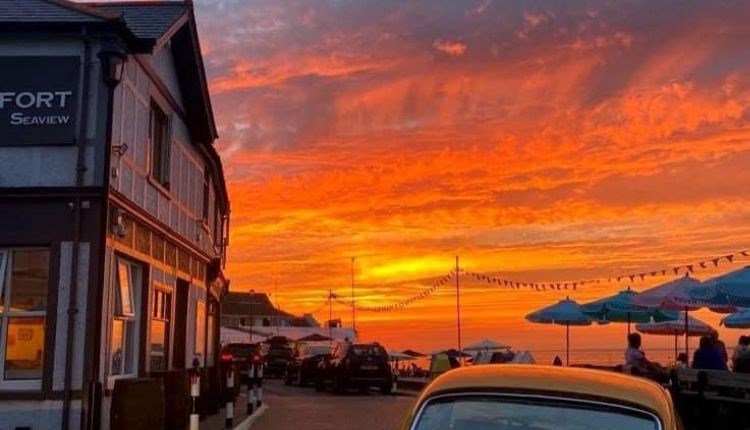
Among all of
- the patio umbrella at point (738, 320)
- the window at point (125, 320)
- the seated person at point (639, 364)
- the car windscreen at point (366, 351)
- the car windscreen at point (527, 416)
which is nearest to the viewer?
the car windscreen at point (527, 416)

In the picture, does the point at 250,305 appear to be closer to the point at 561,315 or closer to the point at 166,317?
the point at 561,315

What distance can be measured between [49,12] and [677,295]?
13325 mm

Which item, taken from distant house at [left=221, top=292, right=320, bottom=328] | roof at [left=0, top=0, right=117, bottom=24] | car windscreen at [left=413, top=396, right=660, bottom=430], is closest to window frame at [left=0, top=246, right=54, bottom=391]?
roof at [left=0, top=0, right=117, bottom=24]

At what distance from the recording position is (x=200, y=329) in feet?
72.4

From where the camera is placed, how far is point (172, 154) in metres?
17.9

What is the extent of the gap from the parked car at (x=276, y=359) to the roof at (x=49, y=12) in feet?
110

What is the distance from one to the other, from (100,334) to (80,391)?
0.82m

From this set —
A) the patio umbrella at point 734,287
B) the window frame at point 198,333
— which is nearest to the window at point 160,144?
the window frame at point 198,333

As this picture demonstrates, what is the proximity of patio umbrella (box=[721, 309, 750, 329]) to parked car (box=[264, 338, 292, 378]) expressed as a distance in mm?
25832

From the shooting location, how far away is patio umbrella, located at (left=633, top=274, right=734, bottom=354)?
17388 mm

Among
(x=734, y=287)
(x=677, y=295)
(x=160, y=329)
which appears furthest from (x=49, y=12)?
(x=677, y=295)

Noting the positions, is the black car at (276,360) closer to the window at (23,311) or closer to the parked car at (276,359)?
the parked car at (276,359)

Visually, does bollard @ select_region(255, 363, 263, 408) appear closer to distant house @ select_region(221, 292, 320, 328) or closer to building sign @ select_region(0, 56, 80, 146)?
building sign @ select_region(0, 56, 80, 146)

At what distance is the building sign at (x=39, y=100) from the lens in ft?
42.1
